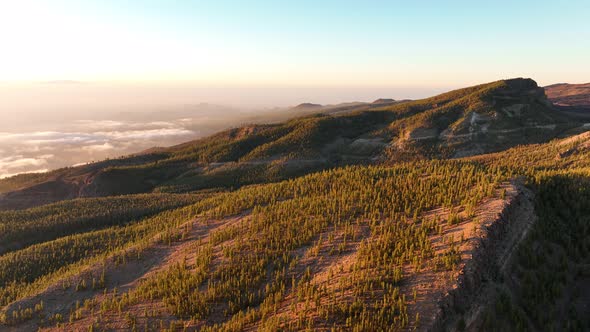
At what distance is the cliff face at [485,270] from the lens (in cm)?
1488

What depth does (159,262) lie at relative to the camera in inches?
1226

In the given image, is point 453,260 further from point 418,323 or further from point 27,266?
point 27,266

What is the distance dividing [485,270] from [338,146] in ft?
338

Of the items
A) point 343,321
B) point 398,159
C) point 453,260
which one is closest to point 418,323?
point 343,321

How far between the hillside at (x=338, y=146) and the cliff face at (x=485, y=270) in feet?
253

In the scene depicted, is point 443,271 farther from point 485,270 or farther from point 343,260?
point 343,260

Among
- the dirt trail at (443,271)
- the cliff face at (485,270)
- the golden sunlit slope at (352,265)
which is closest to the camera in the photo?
the cliff face at (485,270)

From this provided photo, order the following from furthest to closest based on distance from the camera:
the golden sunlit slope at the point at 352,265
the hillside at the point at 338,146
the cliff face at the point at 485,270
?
the hillside at the point at 338,146 < the golden sunlit slope at the point at 352,265 < the cliff face at the point at 485,270

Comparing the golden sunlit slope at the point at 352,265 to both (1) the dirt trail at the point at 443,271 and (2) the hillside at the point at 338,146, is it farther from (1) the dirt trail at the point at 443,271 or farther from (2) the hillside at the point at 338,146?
(2) the hillside at the point at 338,146

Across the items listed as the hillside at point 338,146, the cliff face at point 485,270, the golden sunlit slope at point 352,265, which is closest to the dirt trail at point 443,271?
the golden sunlit slope at point 352,265

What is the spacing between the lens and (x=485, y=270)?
Result: 669 inches

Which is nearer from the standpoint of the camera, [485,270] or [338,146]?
[485,270]

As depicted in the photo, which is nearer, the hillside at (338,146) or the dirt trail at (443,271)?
the dirt trail at (443,271)

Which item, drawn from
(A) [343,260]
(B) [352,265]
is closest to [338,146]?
(A) [343,260]
